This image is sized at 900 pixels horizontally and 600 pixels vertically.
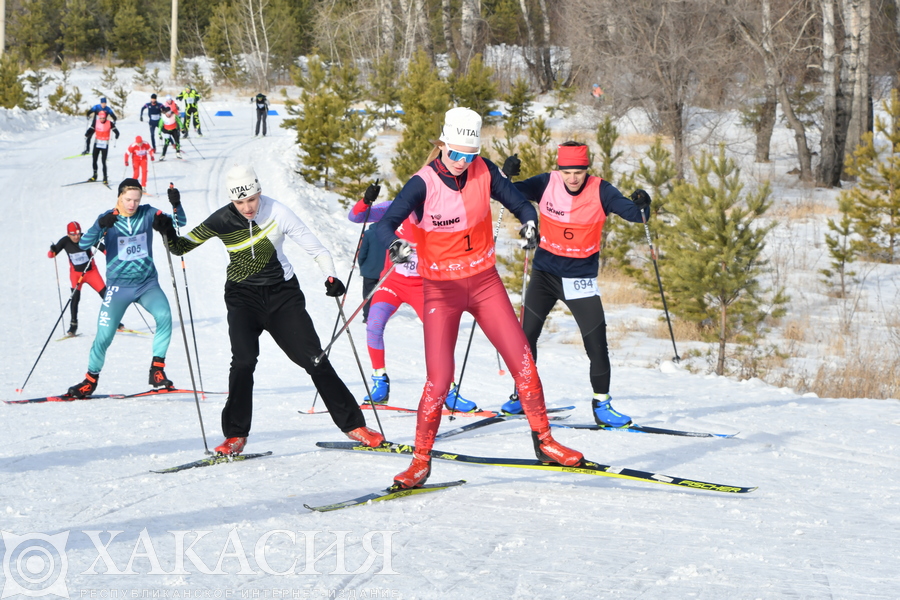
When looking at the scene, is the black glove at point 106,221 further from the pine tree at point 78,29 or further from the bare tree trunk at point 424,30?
the pine tree at point 78,29

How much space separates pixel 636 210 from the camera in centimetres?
614

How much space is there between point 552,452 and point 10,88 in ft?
105

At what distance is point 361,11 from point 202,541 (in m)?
30.0

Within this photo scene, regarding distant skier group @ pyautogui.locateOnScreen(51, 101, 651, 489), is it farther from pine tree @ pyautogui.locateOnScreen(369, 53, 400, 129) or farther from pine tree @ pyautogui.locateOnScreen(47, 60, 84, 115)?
pine tree @ pyautogui.locateOnScreen(47, 60, 84, 115)

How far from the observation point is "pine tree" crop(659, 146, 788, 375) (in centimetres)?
1098

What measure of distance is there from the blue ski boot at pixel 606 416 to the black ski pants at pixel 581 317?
7 cm

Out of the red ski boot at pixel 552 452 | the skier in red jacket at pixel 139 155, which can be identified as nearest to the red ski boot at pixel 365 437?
the red ski boot at pixel 552 452

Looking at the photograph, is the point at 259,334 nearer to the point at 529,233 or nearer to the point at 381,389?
the point at 529,233

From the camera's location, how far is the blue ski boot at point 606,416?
6.33 metres

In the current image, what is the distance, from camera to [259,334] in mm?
5219

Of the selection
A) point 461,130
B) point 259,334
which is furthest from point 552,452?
point 259,334

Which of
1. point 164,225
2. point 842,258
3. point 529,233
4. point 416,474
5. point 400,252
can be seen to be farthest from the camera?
point 842,258

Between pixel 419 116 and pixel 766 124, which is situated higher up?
pixel 766 124

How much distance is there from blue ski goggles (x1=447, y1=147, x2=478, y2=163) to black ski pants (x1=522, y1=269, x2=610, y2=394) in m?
2.05
